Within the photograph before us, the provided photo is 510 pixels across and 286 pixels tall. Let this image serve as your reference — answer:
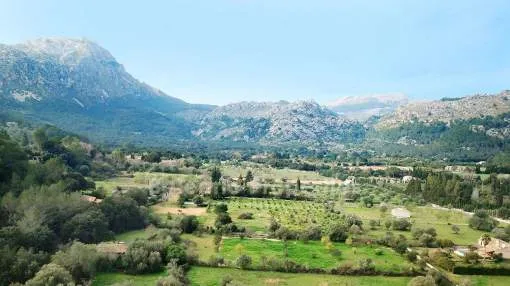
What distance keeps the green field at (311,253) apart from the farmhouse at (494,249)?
10.2 metres

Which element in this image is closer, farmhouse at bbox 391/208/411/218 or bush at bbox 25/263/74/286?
bush at bbox 25/263/74/286

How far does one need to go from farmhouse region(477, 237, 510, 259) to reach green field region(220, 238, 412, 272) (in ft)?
33.5

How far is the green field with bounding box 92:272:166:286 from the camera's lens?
37.0 meters

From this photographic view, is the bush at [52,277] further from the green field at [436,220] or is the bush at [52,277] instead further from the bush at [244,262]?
the green field at [436,220]

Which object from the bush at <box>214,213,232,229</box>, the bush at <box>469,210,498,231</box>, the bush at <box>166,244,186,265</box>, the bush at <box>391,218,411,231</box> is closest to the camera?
the bush at <box>166,244,186,265</box>

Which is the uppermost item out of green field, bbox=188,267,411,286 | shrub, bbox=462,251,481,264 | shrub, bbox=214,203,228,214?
shrub, bbox=214,203,228,214

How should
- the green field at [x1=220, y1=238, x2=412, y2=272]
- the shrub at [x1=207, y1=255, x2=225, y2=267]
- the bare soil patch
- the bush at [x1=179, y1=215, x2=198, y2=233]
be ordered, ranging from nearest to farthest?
the shrub at [x1=207, y1=255, x2=225, y2=267]
the green field at [x1=220, y1=238, x2=412, y2=272]
the bush at [x1=179, y1=215, x2=198, y2=233]
the bare soil patch

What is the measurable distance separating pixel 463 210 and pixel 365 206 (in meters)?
18.5

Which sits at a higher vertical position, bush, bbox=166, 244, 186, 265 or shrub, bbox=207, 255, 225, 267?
bush, bbox=166, 244, 186, 265

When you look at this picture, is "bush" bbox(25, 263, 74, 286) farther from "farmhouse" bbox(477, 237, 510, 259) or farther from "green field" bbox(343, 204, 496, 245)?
"farmhouse" bbox(477, 237, 510, 259)

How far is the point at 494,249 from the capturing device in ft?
171

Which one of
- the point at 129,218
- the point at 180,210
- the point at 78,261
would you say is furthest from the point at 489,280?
the point at 180,210

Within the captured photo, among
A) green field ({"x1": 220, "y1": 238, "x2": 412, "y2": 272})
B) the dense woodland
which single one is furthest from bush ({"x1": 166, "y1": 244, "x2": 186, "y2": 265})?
green field ({"x1": 220, "y1": 238, "x2": 412, "y2": 272})

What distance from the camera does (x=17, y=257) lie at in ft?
109
